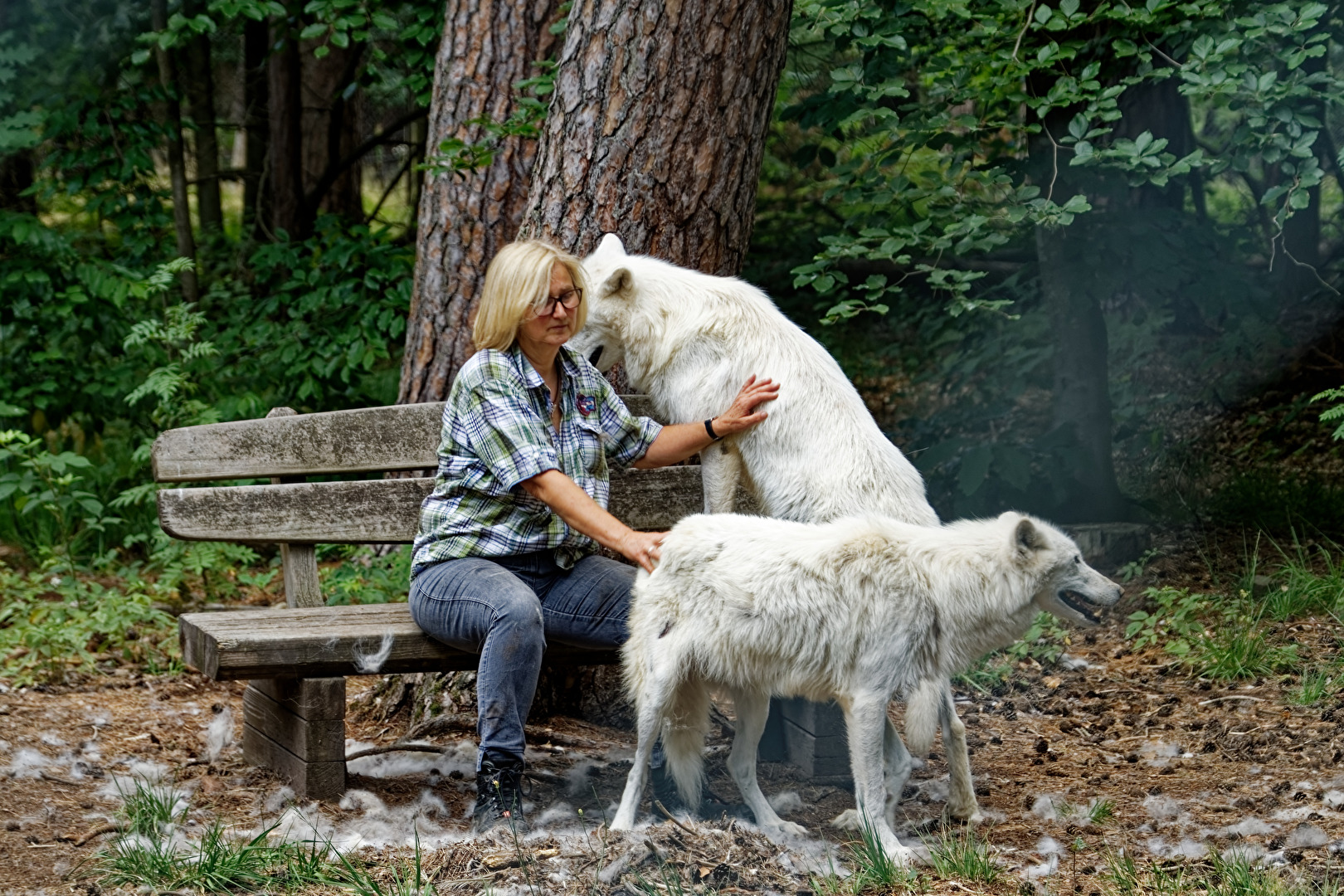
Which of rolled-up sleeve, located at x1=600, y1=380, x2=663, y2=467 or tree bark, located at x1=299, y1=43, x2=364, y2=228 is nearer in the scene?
rolled-up sleeve, located at x1=600, y1=380, x2=663, y2=467

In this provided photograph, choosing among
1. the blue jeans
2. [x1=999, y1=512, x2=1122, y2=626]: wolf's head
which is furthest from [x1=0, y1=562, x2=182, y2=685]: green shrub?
[x1=999, y1=512, x2=1122, y2=626]: wolf's head

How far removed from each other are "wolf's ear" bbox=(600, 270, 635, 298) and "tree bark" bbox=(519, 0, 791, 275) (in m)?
0.77

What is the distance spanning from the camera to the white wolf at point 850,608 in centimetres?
350

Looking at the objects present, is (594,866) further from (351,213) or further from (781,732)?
(351,213)

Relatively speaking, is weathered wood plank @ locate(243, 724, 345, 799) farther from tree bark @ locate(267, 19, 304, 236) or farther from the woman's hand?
tree bark @ locate(267, 19, 304, 236)

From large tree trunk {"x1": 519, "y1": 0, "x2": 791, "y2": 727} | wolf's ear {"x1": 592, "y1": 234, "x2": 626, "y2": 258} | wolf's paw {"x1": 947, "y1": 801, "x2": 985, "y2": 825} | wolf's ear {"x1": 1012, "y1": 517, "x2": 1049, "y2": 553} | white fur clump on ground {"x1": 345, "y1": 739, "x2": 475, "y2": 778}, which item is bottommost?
white fur clump on ground {"x1": 345, "y1": 739, "x2": 475, "y2": 778}

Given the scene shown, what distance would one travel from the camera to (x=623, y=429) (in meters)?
4.28

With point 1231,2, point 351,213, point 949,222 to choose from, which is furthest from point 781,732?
point 351,213

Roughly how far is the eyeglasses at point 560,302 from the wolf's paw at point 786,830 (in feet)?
5.94

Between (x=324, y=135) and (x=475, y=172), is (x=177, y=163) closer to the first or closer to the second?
(x=324, y=135)

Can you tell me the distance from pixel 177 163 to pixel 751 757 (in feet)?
24.8

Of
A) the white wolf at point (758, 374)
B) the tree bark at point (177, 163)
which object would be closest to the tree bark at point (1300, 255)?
the white wolf at point (758, 374)

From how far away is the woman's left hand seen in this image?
3965 millimetres

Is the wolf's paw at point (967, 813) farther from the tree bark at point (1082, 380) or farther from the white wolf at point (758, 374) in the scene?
the tree bark at point (1082, 380)
